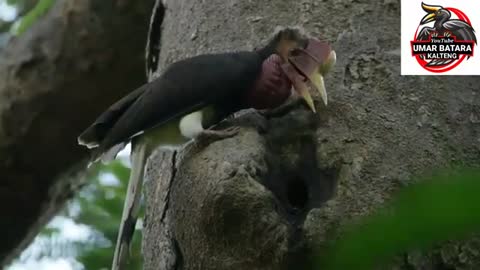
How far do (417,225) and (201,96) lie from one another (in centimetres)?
89

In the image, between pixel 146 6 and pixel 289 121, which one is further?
pixel 146 6

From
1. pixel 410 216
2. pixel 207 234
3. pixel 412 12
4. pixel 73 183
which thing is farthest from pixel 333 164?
pixel 73 183

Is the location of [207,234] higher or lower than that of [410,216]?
lower

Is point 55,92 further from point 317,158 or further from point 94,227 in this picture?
point 317,158

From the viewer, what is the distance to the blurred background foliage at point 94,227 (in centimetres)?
156

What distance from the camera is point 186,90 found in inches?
44.5

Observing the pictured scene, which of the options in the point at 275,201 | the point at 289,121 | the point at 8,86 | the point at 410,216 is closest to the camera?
the point at 410,216

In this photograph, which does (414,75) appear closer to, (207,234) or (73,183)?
(207,234)

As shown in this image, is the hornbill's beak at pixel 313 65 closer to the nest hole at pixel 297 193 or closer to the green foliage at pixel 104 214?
the nest hole at pixel 297 193

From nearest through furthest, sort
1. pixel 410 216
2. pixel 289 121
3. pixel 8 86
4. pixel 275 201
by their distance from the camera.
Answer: pixel 410 216
pixel 275 201
pixel 289 121
pixel 8 86

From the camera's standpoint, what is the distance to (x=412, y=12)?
1.18m

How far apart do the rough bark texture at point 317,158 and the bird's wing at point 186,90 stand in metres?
0.07

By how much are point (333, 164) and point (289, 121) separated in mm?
108

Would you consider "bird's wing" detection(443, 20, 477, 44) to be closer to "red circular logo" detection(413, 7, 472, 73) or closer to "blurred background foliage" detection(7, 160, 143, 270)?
"red circular logo" detection(413, 7, 472, 73)
